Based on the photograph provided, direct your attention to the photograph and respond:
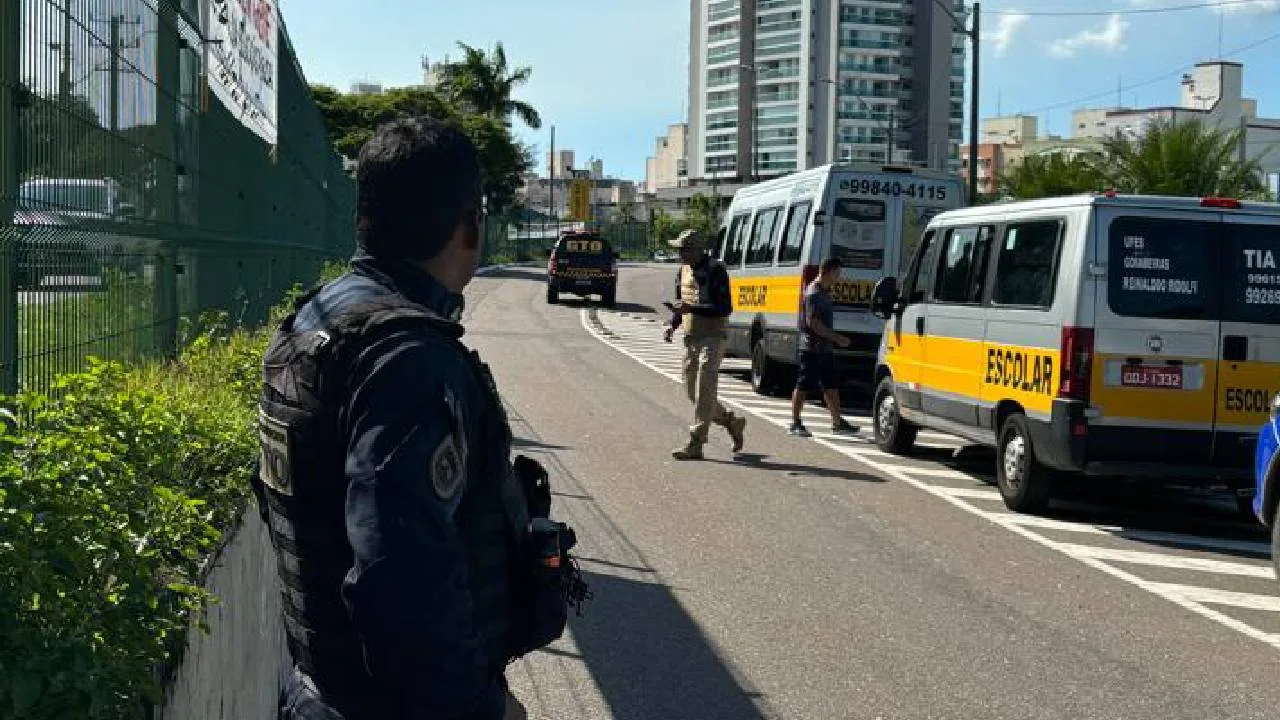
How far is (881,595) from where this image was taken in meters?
7.93

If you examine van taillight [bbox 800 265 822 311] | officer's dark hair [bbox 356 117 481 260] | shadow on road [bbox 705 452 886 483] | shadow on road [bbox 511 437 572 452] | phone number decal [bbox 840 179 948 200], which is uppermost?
phone number decal [bbox 840 179 948 200]

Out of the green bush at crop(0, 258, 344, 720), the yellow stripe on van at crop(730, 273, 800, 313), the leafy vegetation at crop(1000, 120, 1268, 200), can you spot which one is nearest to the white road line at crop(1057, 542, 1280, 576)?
the green bush at crop(0, 258, 344, 720)

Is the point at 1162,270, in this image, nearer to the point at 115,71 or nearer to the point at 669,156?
the point at 115,71

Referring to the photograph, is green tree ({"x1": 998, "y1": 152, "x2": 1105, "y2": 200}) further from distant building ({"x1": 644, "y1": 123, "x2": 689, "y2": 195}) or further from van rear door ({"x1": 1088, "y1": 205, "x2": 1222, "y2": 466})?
distant building ({"x1": 644, "y1": 123, "x2": 689, "y2": 195})

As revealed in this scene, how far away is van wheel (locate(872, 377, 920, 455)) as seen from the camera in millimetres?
13594

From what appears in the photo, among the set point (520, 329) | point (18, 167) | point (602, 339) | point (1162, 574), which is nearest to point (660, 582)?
point (1162, 574)

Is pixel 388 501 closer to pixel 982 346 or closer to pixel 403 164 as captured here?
pixel 403 164

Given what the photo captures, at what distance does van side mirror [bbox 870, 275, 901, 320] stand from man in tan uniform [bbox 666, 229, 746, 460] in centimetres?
136

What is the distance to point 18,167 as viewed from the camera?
4.73 m

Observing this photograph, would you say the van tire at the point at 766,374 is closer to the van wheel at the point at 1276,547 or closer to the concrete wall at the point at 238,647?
the van wheel at the point at 1276,547

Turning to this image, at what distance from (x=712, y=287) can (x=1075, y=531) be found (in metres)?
3.88

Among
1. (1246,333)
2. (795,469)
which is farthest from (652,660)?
(795,469)

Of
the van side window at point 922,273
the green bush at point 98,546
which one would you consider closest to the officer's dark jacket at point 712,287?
the van side window at point 922,273

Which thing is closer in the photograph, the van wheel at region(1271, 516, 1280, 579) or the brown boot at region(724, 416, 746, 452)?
the van wheel at region(1271, 516, 1280, 579)
